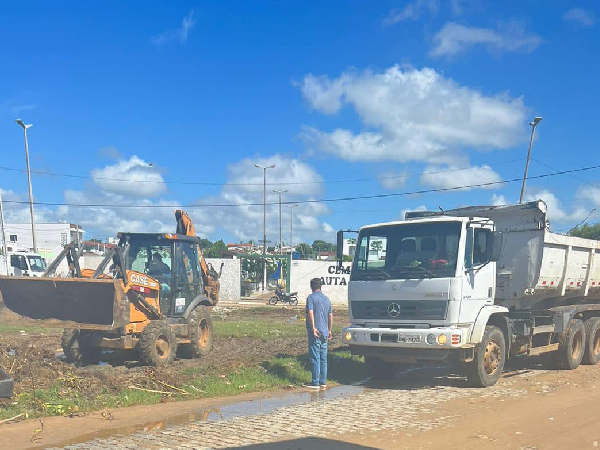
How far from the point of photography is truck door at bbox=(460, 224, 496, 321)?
10242mm

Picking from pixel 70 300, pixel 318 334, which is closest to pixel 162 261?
pixel 70 300

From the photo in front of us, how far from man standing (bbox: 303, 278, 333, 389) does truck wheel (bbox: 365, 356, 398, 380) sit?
1111 millimetres

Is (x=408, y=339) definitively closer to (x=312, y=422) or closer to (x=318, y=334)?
(x=318, y=334)

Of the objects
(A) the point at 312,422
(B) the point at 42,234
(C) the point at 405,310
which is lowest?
(B) the point at 42,234

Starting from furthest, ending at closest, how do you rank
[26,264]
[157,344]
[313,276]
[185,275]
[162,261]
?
[313,276]
[26,264]
[185,275]
[162,261]
[157,344]

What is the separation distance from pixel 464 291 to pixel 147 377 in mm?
5264

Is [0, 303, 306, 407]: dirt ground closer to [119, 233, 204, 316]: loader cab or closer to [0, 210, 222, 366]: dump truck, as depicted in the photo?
[0, 210, 222, 366]: dump truck

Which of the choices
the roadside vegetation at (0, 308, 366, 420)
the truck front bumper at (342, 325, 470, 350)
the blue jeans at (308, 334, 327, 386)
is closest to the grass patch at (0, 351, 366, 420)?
the roadside vegetation at (0, 308, 366, 420)

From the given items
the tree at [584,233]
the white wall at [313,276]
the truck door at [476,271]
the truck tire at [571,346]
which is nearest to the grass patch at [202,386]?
the truck door at [476,271]

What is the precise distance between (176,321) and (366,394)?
14.2 ft

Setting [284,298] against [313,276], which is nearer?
[284,298]

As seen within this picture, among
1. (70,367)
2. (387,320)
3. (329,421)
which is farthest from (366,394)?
(70,367)

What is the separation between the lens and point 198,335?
12.9m

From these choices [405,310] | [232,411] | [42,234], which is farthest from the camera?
[42,234]
